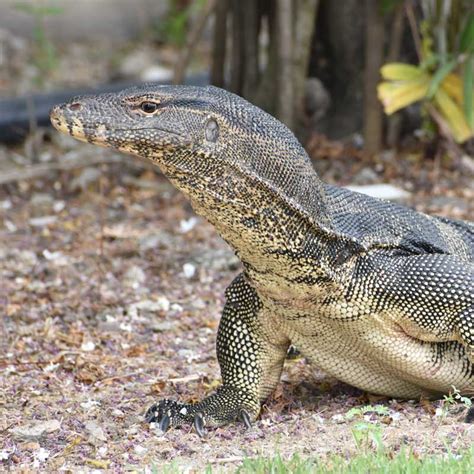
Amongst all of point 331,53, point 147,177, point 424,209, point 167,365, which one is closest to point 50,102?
point 147,177

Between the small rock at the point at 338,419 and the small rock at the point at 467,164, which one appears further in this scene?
the small rock at the point at 467,164

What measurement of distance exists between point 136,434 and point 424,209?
473cm

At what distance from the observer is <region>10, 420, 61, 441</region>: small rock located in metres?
4.69

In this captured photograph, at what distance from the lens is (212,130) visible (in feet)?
14.0

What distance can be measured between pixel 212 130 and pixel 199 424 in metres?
1.41

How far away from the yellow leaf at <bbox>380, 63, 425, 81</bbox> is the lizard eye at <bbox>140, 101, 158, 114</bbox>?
5.17m

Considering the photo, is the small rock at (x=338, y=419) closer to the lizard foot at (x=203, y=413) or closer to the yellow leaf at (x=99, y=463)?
the lizard foot at (x=203, y=413)

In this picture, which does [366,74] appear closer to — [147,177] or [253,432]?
[147,177]

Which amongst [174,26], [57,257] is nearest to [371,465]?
[57,257]

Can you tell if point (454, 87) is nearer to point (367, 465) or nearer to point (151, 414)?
point (151, 414)

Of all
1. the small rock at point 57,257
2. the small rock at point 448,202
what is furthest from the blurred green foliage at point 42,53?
the small rock at point 448,202

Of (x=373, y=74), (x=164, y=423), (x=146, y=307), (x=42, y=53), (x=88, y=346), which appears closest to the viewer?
(x=164, y=423)

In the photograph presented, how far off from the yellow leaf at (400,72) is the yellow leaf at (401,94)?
0.05m

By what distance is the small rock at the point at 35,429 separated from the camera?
4691 mm
